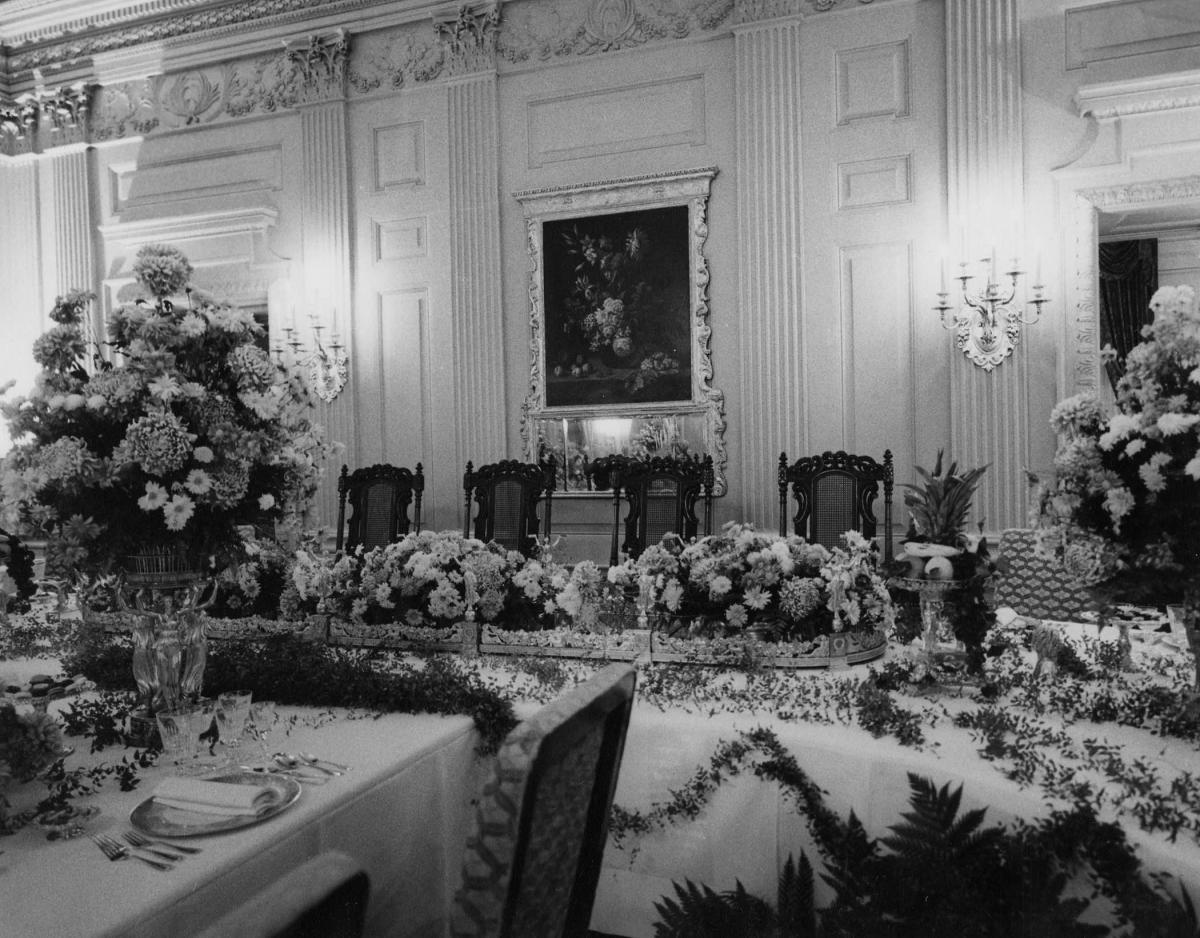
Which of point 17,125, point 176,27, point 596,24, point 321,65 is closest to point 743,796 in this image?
point 596,24

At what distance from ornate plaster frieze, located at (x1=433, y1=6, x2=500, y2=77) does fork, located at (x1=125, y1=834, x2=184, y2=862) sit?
20.2 ft

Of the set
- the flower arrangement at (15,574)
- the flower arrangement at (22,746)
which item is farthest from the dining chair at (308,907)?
the flower arrangement at (15,574)

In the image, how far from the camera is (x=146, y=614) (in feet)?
6.08

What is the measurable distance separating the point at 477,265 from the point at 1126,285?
17.8ft

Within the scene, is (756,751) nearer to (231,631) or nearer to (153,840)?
(153,840)

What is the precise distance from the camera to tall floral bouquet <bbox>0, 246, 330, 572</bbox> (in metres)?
1.73

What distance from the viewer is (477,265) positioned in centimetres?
657

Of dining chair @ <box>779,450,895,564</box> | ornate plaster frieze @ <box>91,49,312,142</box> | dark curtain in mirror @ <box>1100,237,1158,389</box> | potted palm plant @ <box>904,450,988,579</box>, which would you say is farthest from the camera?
dark curtain in mirror @ <box>1100,237,1158,389</box>

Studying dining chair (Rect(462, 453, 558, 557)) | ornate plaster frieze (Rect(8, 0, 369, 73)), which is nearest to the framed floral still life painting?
dining chair (Rect(462, 453, 558, 557))

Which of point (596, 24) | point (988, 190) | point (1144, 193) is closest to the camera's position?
point (1144, 193)

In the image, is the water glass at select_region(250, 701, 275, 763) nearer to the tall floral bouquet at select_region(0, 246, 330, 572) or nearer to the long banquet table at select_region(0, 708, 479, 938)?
the long banquet table at select_region(0, 708, 479, 938)

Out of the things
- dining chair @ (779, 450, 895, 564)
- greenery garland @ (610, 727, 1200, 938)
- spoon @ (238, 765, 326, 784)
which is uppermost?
dining chair @ (779, 450, 895, 564)

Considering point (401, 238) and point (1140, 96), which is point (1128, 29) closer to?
point (1140, 96)

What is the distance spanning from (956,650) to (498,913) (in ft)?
4.75
